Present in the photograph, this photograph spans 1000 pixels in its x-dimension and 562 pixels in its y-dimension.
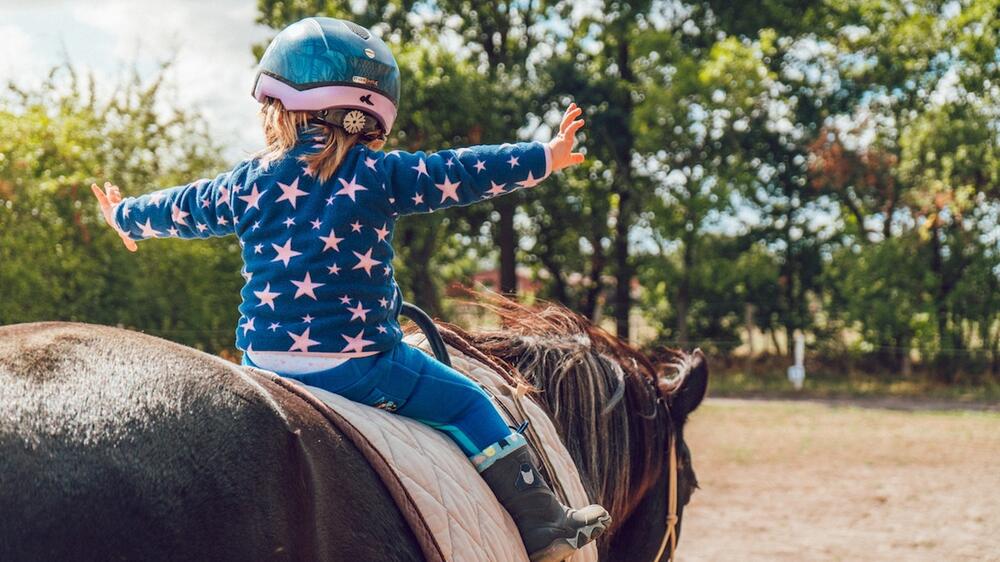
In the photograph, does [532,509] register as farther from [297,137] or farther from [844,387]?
[844,387]

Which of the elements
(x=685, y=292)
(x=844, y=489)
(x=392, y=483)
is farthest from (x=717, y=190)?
(x=392, y=483)

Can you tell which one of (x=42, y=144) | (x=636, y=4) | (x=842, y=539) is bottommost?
(x=842, y=539)

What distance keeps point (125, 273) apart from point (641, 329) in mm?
11422

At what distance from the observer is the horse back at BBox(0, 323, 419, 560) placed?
1.31 m

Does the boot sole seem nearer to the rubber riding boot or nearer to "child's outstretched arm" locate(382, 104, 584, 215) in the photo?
the rubber riding boot

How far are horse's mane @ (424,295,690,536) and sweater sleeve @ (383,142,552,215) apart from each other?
0.67m

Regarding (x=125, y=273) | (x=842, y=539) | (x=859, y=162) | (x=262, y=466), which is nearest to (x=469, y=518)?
(x=262, y=466)

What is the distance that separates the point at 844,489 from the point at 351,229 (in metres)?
7.96

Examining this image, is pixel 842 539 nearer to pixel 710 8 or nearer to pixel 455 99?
pixel 455 99

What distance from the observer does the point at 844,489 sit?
8930mm

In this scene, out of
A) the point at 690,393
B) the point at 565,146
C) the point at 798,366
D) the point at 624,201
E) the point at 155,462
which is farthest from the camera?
the point at 624,201

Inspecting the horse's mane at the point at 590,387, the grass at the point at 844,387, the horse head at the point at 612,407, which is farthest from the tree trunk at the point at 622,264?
the horse's mane at the point at 590,387

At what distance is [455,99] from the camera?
19359 millimetres

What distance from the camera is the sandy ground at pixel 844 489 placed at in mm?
6945
